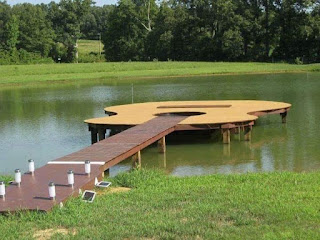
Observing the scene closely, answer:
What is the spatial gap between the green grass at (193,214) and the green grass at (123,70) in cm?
3376

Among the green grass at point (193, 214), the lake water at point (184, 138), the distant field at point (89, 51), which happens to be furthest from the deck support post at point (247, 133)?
the distant field at point (89, 51)

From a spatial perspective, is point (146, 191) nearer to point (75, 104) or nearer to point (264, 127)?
point (264, 127)

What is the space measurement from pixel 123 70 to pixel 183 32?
15.4 meters

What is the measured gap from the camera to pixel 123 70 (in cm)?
4647

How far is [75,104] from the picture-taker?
24.3m

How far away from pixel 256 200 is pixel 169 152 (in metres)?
5.98

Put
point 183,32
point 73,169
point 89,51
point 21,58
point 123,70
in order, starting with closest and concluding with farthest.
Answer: point 73,169
point 123,70
point 183,32
point 21,58
point 89,51

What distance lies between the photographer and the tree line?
54719mm

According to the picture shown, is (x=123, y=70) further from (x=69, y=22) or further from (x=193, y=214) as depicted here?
(x=193, y=214)

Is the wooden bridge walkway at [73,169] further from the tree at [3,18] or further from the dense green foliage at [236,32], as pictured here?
the tree at [3,18]

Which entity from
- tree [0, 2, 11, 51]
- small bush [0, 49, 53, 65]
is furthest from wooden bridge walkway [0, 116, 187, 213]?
tree [0, 2, 11, 51]

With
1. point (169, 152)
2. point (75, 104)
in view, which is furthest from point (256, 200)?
point (75, 104)

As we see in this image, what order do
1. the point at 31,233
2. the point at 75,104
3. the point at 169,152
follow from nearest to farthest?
the point at 31,233 → the point at 169,152 → the point at 75,104

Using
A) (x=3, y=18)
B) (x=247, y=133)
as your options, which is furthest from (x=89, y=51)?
(x=247, y=133)
